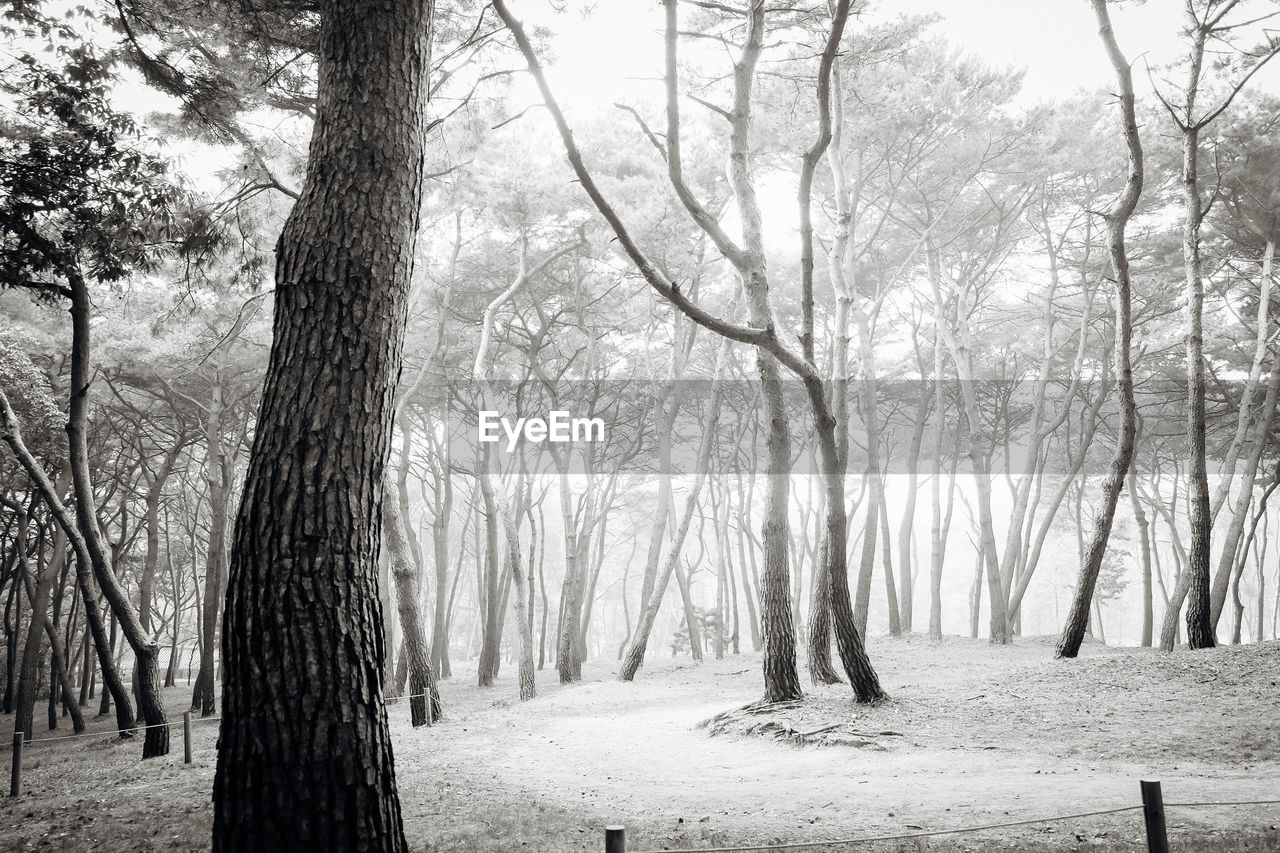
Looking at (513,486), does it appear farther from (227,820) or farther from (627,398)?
(227,820)

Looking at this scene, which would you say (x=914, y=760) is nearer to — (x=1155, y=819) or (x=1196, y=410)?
(x=1155, y=819)

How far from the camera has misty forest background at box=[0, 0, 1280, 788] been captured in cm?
782

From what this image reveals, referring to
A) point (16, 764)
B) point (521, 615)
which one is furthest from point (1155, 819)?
point (521, 615)

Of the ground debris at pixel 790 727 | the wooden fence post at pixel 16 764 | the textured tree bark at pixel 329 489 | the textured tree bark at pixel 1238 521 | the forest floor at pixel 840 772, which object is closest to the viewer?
the textured tree bark at pixel 329 489

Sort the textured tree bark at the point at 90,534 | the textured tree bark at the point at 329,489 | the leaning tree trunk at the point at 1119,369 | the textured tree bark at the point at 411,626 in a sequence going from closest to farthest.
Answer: the textured tree bark at the point at 329,489
the textured tree bark at the point at 90,534
the leaning tree trunk at the point at 1119,369
the textured tree bark at the point at 411,626

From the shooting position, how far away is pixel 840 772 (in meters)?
5.85

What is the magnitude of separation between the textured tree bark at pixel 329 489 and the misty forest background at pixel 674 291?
0.22 m

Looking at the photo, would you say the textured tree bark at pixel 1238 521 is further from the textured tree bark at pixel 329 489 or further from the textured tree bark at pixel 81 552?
the textured tree bark at pixel 81 552

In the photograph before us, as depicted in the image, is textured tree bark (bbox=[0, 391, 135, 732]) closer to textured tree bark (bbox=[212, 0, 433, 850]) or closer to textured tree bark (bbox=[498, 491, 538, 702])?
textured tree bark (bbox=[498, 491, 538, 702])

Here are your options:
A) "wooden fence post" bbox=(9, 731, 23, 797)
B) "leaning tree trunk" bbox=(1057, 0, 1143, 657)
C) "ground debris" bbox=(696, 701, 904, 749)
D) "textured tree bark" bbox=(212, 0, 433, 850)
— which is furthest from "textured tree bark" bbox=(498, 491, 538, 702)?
"textured tree bark" bbox=(212, 0, 433, 850)

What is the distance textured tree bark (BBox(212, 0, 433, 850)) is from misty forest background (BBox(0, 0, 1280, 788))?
8.6 inches

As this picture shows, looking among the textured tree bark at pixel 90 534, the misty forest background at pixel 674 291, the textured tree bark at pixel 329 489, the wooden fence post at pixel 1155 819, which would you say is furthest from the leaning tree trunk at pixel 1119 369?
the textured tree bark at pixel 90 534

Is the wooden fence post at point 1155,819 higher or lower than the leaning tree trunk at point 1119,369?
lower

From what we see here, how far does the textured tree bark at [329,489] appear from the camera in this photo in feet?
8.47
